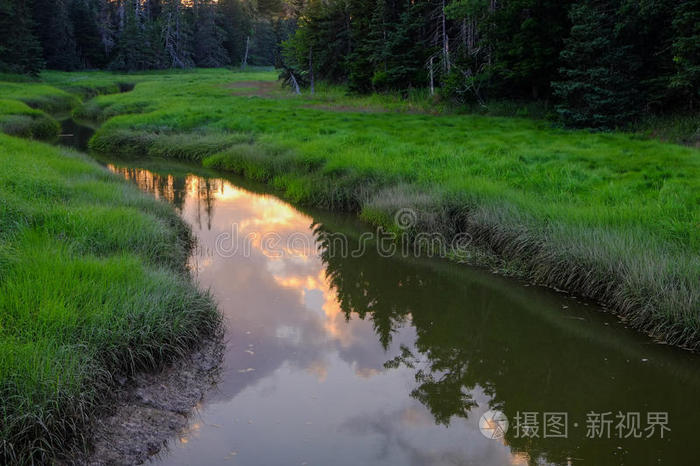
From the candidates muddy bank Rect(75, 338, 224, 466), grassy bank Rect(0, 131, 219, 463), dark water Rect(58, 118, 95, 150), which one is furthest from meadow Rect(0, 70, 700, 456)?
muddy bank Rect(75, 338, 224, 466)

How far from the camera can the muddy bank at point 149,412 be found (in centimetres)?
455

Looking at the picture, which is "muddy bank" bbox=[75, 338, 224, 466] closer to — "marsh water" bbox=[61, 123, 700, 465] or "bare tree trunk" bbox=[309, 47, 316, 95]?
"marsh water" bbox=[61, 123, 700, 465]

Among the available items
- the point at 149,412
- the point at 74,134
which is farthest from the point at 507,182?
the point at 74,134

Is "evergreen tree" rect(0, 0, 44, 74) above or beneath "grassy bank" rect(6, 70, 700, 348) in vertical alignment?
above

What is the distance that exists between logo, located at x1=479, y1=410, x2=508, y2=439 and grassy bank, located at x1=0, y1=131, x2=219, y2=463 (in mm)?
3212

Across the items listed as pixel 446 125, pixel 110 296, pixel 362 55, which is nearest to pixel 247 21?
pixel 362 55

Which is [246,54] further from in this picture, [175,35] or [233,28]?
[175,35]

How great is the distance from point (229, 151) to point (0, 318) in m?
13.7

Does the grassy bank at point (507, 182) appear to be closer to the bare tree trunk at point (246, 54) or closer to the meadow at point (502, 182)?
the meadow at point (502, 182)

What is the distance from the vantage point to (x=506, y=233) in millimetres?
9500

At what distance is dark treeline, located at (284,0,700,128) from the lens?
17391 millimetres

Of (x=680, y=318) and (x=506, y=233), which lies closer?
(x=680, y=318)

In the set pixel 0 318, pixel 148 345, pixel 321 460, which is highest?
pixel 0 318

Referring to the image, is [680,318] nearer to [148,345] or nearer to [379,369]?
[379,369]
